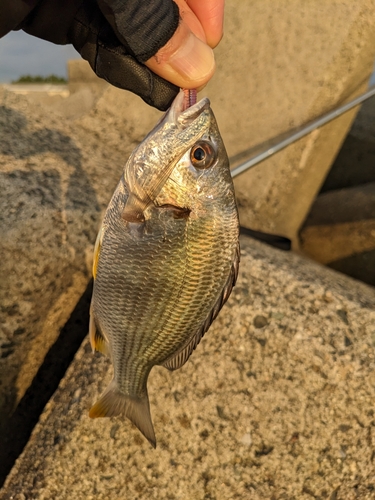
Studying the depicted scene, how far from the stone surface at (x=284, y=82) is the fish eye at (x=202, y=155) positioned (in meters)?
1.68

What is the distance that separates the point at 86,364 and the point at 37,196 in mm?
941

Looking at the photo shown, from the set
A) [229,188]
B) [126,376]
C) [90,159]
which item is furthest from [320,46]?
[126,376]

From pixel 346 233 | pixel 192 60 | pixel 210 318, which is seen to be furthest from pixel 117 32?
pixel 346 233

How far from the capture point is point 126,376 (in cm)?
157

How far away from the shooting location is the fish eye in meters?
1.39

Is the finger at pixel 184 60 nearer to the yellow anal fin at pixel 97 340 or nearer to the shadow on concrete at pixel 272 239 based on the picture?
the yellow anal fin at pixel 97 340

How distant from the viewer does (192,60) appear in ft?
4.67

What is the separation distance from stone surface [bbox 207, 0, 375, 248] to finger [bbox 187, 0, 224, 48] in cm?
148

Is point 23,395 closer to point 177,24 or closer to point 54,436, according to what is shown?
point 54,436

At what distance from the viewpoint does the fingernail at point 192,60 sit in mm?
1410

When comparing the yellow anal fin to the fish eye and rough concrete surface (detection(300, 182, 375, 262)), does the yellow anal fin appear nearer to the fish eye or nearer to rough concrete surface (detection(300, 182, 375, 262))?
the fish eye

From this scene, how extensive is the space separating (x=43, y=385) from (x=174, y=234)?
56.2 inches

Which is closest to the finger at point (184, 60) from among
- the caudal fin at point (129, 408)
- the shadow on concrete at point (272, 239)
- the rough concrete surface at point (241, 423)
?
the rough concrete surface at point (241, 423)

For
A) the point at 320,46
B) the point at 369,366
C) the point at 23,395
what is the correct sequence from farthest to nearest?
the point at 320,46 < the point at 23,395 < the point at 369,366
